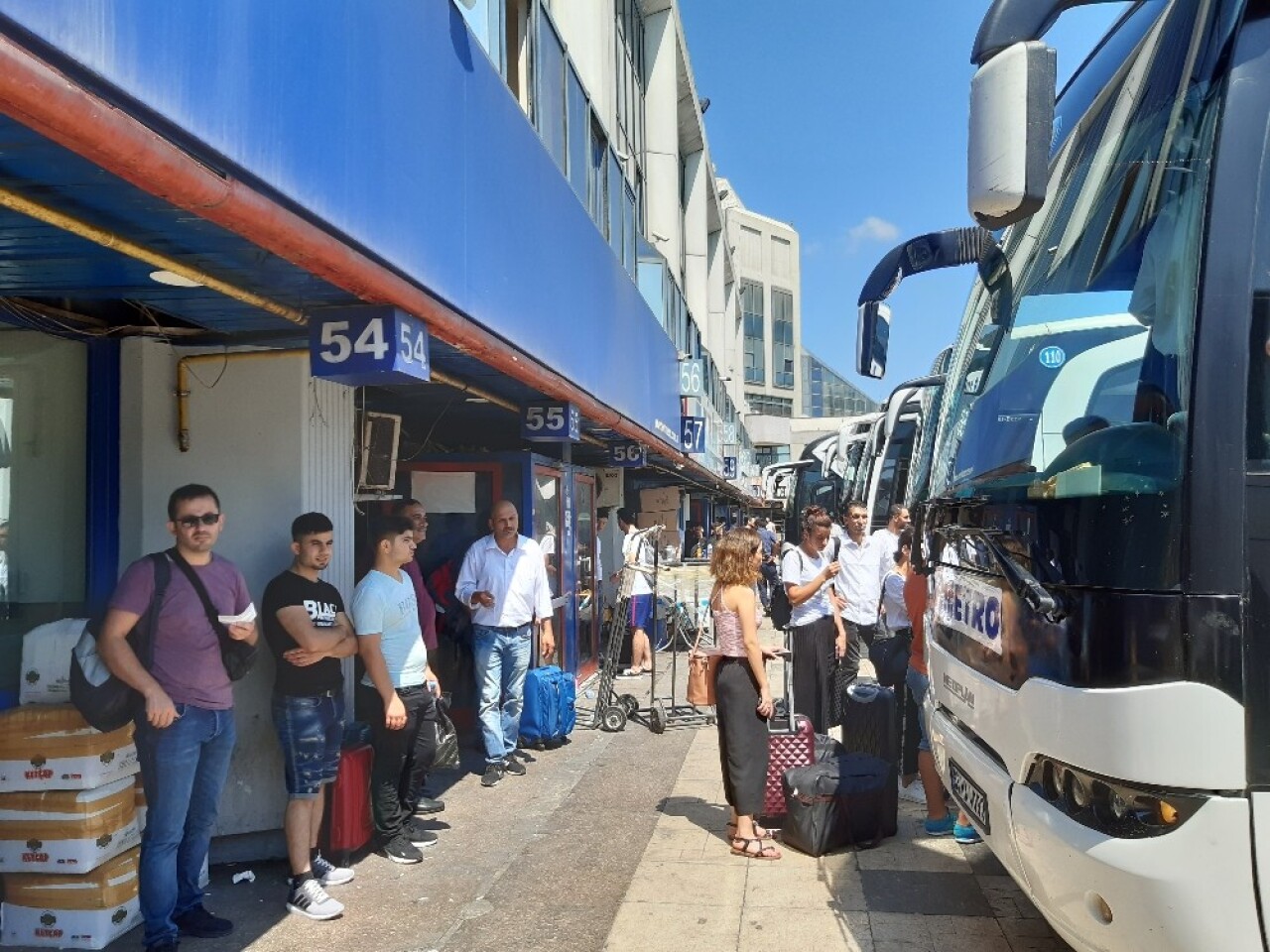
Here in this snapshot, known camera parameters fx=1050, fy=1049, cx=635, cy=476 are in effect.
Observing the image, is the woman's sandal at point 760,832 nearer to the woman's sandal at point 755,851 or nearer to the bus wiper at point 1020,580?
the woman's sandal at point 755,851

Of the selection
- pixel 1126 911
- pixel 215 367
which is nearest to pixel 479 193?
pixel 215 367

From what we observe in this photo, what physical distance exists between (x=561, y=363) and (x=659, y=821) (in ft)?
10.8

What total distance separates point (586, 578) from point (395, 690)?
230 inches

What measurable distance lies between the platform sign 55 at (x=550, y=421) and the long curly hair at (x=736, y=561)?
251 centimetres

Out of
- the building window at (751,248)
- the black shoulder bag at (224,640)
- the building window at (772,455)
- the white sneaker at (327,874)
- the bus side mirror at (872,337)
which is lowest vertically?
the white sneaker at (327,874)

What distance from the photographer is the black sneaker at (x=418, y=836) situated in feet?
18.6

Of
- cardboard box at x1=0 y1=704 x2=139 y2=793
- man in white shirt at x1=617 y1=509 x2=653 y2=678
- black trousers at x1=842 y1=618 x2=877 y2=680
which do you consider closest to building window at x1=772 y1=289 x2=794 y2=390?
man in white shirt at x1=617 y1=509 x2=653 y2=678

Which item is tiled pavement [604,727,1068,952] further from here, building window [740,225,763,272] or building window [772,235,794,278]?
building window [772,235,794,278]

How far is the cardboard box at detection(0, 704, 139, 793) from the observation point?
4176mm

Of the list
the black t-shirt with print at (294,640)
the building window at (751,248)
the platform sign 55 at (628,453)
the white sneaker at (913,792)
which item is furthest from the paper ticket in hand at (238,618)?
the building window at (751,248)

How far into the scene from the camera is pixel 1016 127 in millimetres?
2900

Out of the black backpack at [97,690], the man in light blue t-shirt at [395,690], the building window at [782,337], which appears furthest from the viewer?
the building window at [782,337]

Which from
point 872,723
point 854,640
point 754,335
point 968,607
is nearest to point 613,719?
point 854,640

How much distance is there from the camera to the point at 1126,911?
259 cm
